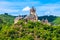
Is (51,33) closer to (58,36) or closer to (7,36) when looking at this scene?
(58,36)

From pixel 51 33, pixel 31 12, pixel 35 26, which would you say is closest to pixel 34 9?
pixel 31 12

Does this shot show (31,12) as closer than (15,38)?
No

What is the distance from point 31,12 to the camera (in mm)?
65250

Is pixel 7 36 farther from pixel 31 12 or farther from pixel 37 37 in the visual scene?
pixel 31 12

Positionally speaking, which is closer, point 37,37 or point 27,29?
point 37,37

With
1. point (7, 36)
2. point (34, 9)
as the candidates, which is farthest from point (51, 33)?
point (34, 9)

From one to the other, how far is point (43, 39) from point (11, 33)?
6.82m

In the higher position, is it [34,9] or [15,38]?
[34,9]

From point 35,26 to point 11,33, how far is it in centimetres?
650

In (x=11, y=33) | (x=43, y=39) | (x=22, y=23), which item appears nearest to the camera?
(x=43, y=39)

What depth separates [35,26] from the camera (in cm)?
5438

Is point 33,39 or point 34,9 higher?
point 34,9

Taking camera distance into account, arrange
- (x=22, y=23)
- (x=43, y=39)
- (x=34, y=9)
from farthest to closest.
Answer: (x=34, y=9) → (x=22, y=23) → (x=43, y=39)

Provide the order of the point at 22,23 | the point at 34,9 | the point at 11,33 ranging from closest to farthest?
the point at 11,33 < the point at 22,23 < the point at 34,9
